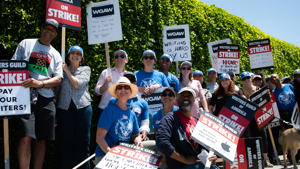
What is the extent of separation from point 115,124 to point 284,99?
214 inches

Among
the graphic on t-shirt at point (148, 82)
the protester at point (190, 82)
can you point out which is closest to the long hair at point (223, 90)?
the protester at point (190, 82)

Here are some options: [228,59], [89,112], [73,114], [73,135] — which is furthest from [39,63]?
[228,59]

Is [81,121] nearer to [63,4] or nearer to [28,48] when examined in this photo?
[28,48]

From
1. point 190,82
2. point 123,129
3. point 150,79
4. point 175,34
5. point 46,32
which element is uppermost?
point 175,34

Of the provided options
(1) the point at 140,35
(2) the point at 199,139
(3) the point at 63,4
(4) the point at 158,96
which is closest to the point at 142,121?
(4) the point at 158,96

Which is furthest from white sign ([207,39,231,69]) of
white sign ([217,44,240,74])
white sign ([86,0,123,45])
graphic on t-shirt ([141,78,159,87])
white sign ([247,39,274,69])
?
white sign ([86,0,123,45])

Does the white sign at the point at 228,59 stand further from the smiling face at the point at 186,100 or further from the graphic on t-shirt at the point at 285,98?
the smiling face at the point at 186,100

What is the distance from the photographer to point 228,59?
909 cm

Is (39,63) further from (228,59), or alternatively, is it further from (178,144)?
(228,59)

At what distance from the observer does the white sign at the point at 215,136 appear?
3504mm

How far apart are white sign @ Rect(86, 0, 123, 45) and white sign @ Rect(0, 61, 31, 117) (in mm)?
2008

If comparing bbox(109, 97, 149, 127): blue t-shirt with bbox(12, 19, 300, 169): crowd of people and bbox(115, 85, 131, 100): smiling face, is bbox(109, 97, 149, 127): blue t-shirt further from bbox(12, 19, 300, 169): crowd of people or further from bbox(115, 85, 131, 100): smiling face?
bbox(115, 85, 131, 100): smiling face

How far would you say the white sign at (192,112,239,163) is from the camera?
11.5 feet

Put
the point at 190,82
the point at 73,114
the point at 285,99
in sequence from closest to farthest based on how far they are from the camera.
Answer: the point at 73,114 < the point at 190,82 < the point at 285,99
